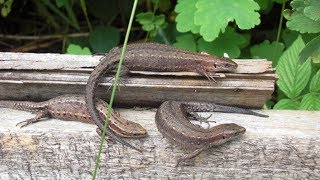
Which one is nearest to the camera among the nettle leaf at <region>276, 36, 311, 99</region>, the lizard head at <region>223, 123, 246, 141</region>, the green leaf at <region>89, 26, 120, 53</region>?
the lizard head at <region>223, 123, 246, 141</region>

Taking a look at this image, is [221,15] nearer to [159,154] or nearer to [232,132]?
[232,132]

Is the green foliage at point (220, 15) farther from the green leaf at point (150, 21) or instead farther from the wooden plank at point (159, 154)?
the green leaf at point (150, 21)

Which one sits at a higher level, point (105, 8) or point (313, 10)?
point (313, 10)

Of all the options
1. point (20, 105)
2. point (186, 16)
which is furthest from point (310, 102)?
point (20, 105)

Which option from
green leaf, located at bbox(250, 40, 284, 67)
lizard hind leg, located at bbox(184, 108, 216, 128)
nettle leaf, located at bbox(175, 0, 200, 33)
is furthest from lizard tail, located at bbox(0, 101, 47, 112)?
green leaf, located at bbox(250, 40, 284, 67)

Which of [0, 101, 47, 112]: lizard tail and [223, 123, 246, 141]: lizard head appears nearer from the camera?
[223, 123, 246, 141]: lizard head

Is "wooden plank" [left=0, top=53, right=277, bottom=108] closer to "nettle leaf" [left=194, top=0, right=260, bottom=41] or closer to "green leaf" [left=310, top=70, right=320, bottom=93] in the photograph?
"nettle leaf" [left=194, top=0, right=260, bottom=41]
